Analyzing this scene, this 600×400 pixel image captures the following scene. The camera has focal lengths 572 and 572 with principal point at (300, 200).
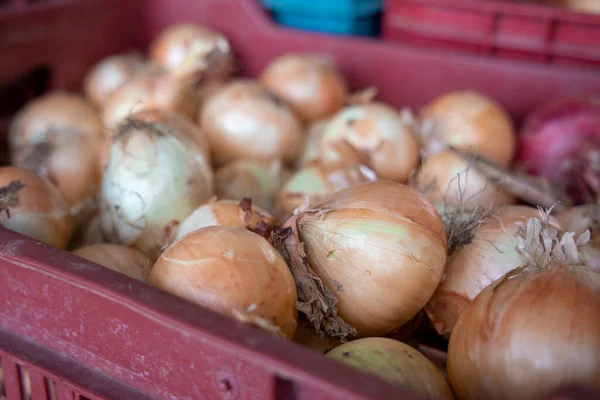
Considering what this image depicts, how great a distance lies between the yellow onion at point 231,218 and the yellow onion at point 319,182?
0.61 ft

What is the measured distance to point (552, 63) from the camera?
1.59 meters

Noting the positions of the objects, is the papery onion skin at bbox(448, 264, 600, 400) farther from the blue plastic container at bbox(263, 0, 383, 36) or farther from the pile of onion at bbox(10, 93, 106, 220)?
the blue plastic container at bbox(263, 0, 383, 36)

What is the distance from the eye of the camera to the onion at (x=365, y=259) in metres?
0.77

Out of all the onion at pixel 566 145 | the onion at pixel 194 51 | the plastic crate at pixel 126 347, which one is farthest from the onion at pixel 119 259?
the onion at pixel 566 145

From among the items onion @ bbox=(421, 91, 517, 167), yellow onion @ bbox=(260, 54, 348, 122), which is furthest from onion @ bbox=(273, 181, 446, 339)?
yellow onion @ bbox=(260, 54, 348, 122)

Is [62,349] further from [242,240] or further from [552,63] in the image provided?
[552,63]

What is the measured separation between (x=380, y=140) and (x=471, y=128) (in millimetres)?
251

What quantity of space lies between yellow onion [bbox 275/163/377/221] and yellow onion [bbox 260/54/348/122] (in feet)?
1.33

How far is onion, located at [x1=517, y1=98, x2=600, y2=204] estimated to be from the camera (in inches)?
51.7

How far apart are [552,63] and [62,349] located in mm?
1453

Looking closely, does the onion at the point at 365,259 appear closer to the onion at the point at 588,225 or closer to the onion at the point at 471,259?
the onion at the point at 471,259

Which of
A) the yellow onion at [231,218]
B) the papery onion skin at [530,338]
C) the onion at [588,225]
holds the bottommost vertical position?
the onion at [588,225]

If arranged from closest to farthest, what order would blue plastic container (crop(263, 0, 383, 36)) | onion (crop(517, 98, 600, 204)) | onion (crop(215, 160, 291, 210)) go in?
onion (crop(215, 160, 291, 210))
onion (crop(517, 98, 600, 204))
blue plastic container (crop(263, 0, 383, 36))

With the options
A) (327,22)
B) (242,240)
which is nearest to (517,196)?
(242,240)
